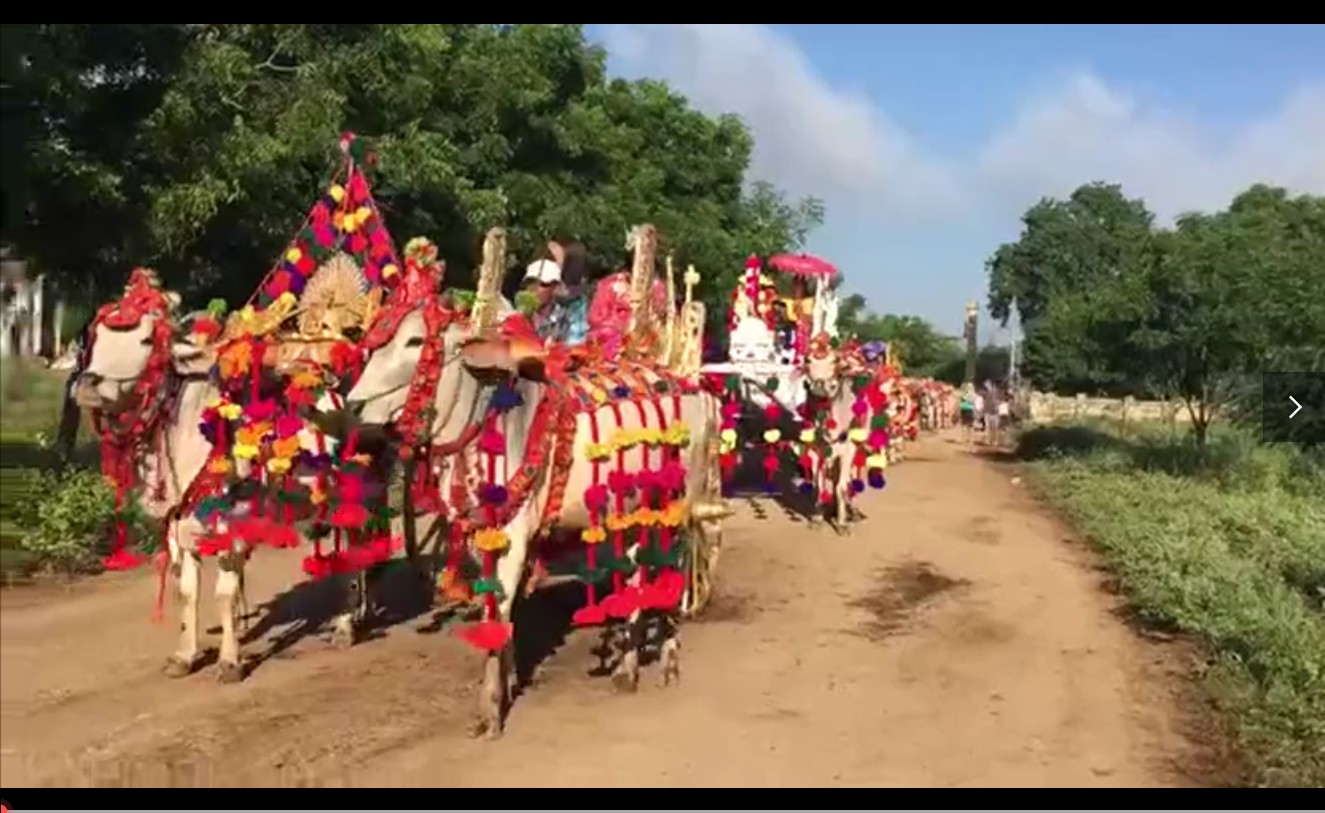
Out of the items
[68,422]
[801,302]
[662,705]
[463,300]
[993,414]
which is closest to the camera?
[68,422]

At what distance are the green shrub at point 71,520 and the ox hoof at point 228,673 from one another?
75 centimetres

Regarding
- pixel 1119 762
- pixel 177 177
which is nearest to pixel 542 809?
pixel 1119 762

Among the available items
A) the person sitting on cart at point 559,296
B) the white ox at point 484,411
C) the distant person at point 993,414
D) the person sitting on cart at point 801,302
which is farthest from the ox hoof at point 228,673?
the distant person at point 993,414

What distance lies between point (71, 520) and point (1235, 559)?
8.59 meters

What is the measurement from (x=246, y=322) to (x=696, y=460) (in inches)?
103

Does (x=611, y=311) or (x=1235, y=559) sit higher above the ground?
(x=611, y=311)

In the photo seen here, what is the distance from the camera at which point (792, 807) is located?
4875 millimetres

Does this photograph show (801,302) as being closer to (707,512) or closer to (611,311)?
(611,311)

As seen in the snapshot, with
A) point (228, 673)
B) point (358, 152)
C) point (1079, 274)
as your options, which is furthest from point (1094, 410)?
point (228, 673)

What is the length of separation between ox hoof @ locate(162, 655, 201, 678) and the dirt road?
72 millimetres

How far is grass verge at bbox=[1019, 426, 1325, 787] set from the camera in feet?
20.0

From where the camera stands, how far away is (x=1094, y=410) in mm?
34656

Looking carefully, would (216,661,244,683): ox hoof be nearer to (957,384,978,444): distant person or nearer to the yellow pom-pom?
the yellow pom-pom

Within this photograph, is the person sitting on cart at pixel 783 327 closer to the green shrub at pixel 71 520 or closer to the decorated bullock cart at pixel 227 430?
the decorated bullock cart at pixel 227 430
